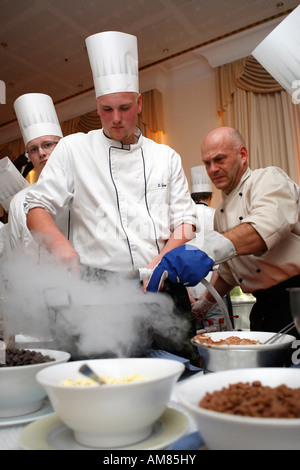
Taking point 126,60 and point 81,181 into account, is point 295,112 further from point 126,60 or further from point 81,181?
point 81,181

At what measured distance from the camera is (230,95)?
517cm

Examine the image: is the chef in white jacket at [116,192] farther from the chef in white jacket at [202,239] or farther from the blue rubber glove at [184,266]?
the chef in white jacket at [202,239]

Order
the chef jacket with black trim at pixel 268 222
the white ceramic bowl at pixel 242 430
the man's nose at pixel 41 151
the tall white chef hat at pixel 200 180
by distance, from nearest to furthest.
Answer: the white ceramic bowl at pixel 242 430 → the chef jacket with black trim at pixel 268 222 → the man's nose at pixel 41 151 → the tall white chef hat at pixel 200 180

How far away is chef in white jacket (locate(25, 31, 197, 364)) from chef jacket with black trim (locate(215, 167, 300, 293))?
27 centimetres

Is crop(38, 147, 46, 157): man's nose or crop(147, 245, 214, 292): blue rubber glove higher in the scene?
crop(38, 147, 46, 157): man's nose

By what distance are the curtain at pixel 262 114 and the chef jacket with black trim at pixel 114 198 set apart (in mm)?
3447

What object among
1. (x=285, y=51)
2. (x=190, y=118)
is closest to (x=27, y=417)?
(x=285, y=51)

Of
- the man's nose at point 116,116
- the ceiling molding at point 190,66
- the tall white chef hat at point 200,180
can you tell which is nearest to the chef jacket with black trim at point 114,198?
the man's nose at point 116,116

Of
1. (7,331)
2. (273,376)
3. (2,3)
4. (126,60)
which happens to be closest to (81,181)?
(126,60)

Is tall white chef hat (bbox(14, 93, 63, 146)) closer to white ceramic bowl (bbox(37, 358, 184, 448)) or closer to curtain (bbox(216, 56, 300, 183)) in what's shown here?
A: white ceramic bowl (bbox(37, 358, 184, 448))

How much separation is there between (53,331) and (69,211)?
0.83 meters

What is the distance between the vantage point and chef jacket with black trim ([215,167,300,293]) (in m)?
1.50

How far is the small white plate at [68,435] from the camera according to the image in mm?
555

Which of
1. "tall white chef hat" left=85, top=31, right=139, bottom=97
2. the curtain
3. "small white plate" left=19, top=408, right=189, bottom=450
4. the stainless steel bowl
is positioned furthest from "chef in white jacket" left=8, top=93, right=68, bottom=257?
the curtain
